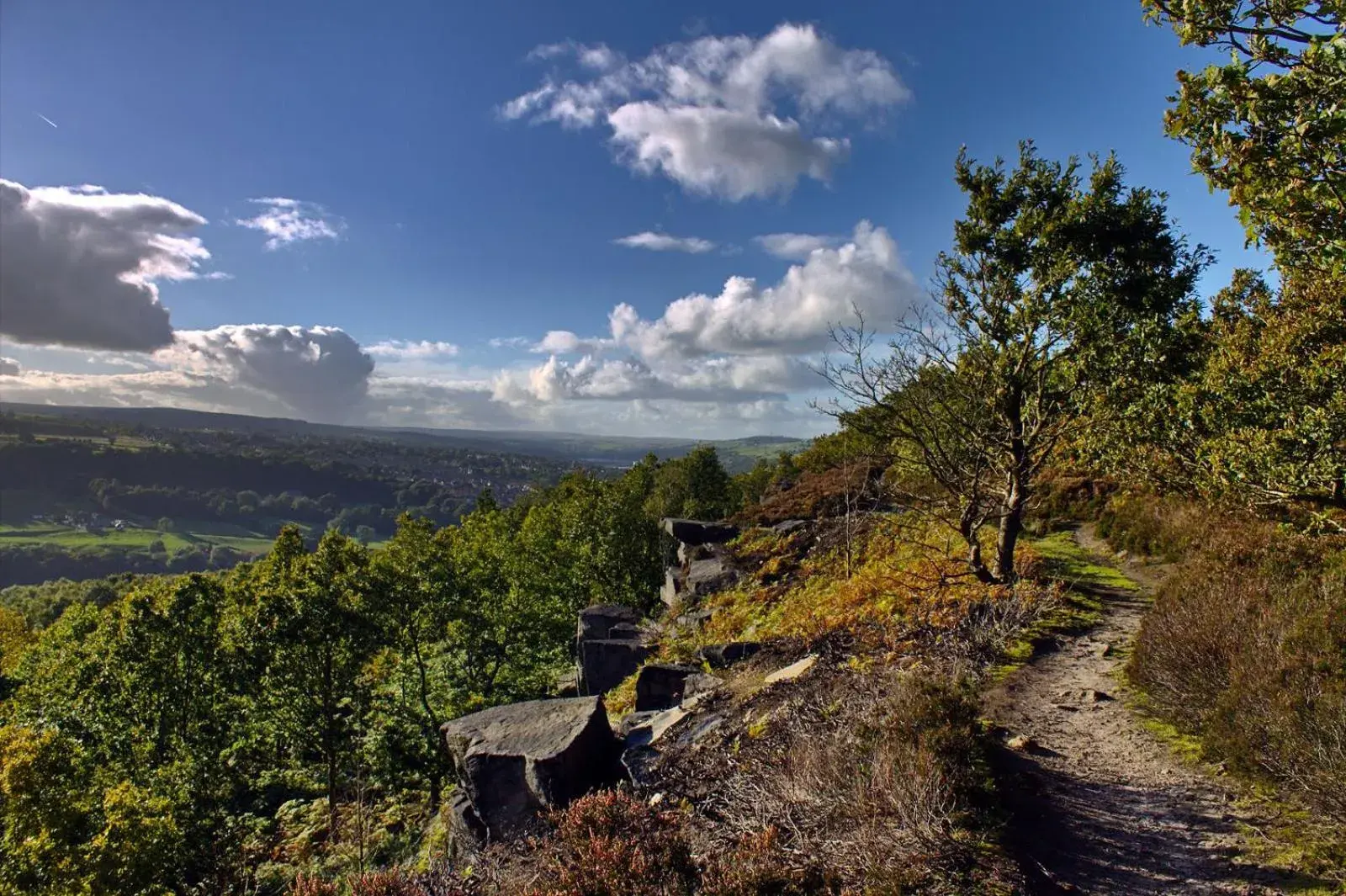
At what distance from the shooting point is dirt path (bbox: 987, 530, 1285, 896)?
5.15 meters

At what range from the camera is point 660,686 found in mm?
14328

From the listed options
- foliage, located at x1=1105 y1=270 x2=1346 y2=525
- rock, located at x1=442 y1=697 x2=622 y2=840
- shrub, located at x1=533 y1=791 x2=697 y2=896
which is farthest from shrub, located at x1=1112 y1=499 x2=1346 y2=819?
rock, located at x1=442 y1=697 x2=622 y2=840

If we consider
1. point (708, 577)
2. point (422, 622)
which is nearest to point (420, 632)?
point (422, 622)

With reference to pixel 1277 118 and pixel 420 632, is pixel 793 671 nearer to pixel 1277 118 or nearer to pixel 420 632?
pixel 1277 118

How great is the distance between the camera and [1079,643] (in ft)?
35.7

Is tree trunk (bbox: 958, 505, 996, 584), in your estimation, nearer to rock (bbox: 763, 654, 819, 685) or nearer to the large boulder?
rock (bbox: 763, 654, 819, 685)

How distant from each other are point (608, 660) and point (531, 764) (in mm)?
11214

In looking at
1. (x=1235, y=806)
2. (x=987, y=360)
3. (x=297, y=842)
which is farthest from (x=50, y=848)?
(x=987, y=360)

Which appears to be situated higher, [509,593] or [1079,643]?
[1079,643]

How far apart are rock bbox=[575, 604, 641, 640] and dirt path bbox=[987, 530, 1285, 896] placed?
1649cm

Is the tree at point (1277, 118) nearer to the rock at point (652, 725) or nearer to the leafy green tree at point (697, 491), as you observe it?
the rock at point (652, 725)

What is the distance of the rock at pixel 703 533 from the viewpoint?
30.0 meters

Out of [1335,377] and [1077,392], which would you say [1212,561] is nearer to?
[1335,377]

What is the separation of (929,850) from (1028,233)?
13155 millimetres
